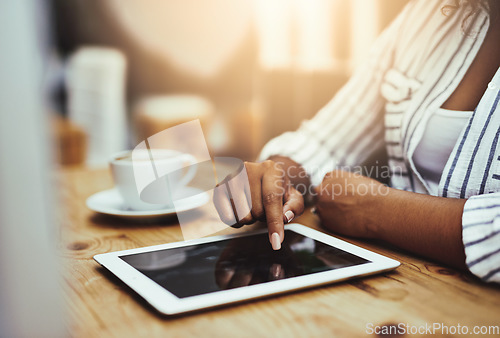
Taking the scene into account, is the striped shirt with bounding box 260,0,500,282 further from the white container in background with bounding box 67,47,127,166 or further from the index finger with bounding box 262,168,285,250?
the white container in background with bounding box 67,47,127,166

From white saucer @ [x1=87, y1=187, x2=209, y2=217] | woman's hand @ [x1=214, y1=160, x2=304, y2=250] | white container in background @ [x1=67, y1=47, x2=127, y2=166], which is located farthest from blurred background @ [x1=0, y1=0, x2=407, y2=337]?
woman's hand @ [x1=214, y1=160, x2=304, y2=250]

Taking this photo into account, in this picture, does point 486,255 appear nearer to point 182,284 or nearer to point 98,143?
point 182,284

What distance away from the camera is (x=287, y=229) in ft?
1.51

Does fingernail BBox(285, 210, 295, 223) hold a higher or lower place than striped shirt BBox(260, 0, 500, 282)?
lower

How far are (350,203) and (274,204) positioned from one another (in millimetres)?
88

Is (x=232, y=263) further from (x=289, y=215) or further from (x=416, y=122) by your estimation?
(x=416, y=122)

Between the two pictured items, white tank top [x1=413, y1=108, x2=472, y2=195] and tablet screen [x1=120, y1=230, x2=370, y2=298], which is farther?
white tank top [x1=413, y1=108, x2=472, y2=195]

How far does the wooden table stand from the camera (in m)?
0.27

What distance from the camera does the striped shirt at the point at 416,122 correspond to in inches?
14.3

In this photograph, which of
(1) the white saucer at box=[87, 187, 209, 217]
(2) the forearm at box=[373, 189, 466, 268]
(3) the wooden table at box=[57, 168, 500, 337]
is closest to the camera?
(3) the wooden table at box=[57, 168, 500, 337]

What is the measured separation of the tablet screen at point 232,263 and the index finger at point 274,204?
0.4 inches

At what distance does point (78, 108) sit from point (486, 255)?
246 centimetres

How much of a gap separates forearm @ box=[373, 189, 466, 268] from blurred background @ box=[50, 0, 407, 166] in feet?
5.46

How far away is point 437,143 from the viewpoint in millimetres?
567
